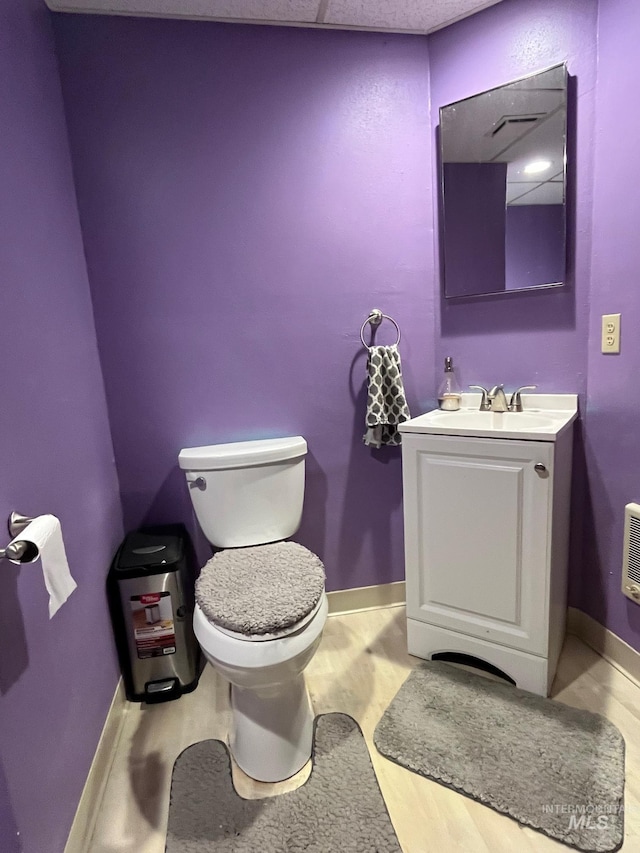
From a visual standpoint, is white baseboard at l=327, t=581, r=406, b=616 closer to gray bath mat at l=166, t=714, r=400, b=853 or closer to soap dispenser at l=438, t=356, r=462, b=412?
gray bath mat at l=166, t=714, r=400, b=853

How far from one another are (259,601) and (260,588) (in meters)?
0.06

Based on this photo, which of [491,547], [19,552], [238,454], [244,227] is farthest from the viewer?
[244,227]

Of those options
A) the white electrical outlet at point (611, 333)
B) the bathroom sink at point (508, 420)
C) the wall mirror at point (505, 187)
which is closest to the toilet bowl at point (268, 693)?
the bathroom sink at point (508, 420)

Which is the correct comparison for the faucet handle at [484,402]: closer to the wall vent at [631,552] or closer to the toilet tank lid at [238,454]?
the wall vent at [631,552]

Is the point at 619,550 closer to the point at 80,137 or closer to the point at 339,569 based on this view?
the point at 339,569

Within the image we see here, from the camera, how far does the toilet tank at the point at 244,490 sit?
1.50 metres

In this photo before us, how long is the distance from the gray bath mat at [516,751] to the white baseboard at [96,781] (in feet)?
2.43

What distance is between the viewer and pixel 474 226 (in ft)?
5.39

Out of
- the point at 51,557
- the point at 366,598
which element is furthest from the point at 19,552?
the point at 366,598

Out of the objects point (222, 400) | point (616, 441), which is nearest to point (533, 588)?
point (616, 441)

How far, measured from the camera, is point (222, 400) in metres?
1.66

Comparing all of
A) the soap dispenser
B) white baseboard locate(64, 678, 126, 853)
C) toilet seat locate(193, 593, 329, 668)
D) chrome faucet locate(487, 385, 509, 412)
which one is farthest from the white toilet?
chrome faucet locate(487, 385, 509, 412)

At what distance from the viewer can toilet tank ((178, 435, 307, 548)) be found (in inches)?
58.9

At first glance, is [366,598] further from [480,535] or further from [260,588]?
[260,588]
